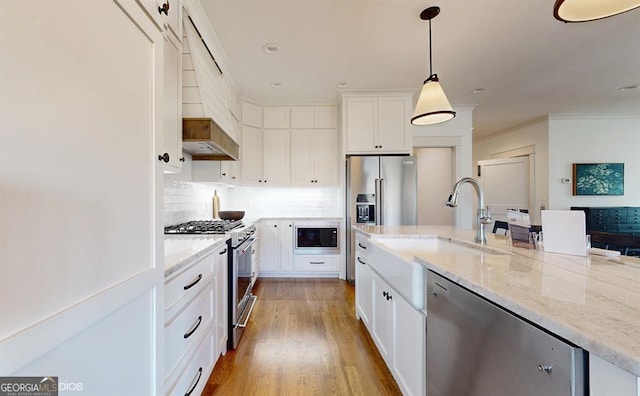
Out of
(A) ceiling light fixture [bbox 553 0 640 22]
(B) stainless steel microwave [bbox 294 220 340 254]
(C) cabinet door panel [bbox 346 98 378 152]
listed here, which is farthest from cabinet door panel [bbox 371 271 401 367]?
(C) cabinet door panel [bbox 346 98 378 152]

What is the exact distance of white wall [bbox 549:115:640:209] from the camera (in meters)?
4.51

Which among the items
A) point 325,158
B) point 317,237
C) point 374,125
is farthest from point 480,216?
point 325,158

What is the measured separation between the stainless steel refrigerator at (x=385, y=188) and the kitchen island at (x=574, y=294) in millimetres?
2282

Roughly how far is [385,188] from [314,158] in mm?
1205

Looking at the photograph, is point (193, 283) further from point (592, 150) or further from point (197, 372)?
point (592, 150)

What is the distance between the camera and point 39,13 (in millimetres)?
481

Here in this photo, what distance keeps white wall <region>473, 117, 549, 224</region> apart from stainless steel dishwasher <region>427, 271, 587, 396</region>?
16.6 feet

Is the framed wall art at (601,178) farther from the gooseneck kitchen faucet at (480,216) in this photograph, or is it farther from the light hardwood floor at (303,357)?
the light hardwood floor at (303,357)

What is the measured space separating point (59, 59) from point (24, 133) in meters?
0.18

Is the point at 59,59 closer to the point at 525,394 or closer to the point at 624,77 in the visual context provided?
the point at 525,394

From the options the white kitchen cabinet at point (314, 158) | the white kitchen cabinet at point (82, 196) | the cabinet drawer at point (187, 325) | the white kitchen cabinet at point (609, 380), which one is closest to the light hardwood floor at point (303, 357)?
the cabinet drawer at point (187, 325)

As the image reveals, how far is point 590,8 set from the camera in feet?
3.96

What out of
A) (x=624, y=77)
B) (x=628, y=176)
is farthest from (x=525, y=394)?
(x=628, y=176)

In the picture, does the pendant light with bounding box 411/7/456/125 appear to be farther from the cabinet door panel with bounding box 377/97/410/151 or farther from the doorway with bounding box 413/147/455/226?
the doorway with bounding box 413/147/455/226
